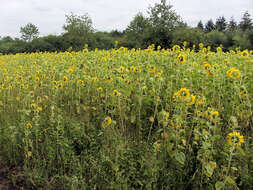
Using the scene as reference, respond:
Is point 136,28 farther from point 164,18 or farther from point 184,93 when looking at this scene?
point 184,93

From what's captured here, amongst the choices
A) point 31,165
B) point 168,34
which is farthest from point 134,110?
point 168,34

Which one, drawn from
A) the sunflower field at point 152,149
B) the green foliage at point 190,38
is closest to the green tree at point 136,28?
the green foliage at point 190,38

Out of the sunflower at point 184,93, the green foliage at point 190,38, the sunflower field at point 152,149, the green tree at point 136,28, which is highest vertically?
the green tree at point 136,28

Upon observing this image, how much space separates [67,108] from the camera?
13.1 feet

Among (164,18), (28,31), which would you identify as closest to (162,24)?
(164,18)

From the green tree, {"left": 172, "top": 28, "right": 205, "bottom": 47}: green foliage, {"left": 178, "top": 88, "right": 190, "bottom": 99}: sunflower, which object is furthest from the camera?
the green tree

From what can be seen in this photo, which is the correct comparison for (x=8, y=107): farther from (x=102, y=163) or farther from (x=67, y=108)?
(x=102, y=163)

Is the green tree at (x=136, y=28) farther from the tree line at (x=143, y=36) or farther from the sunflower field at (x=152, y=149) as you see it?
the sunflower field at (x=152, y=149)

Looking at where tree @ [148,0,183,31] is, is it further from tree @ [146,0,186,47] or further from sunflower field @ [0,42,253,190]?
sunflower field @ [0,42,253,190]

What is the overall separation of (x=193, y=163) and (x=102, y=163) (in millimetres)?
943

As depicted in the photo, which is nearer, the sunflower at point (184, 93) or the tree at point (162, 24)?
the sunflower at point (184, 93)

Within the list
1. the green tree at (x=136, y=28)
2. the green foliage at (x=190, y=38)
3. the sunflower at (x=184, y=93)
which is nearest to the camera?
the sunflower at (x=184, y=93)

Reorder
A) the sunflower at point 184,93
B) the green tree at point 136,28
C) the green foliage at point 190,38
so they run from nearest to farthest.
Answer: the sunflower at point 184,93
the green foliage at point 190,38
the green tree at point 136,28

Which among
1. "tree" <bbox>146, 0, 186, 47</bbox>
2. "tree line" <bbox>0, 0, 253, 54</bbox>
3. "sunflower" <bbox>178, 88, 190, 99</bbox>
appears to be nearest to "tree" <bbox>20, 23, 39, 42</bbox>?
"tree line" <bbox>0, 0, 253, 54</bbox>
